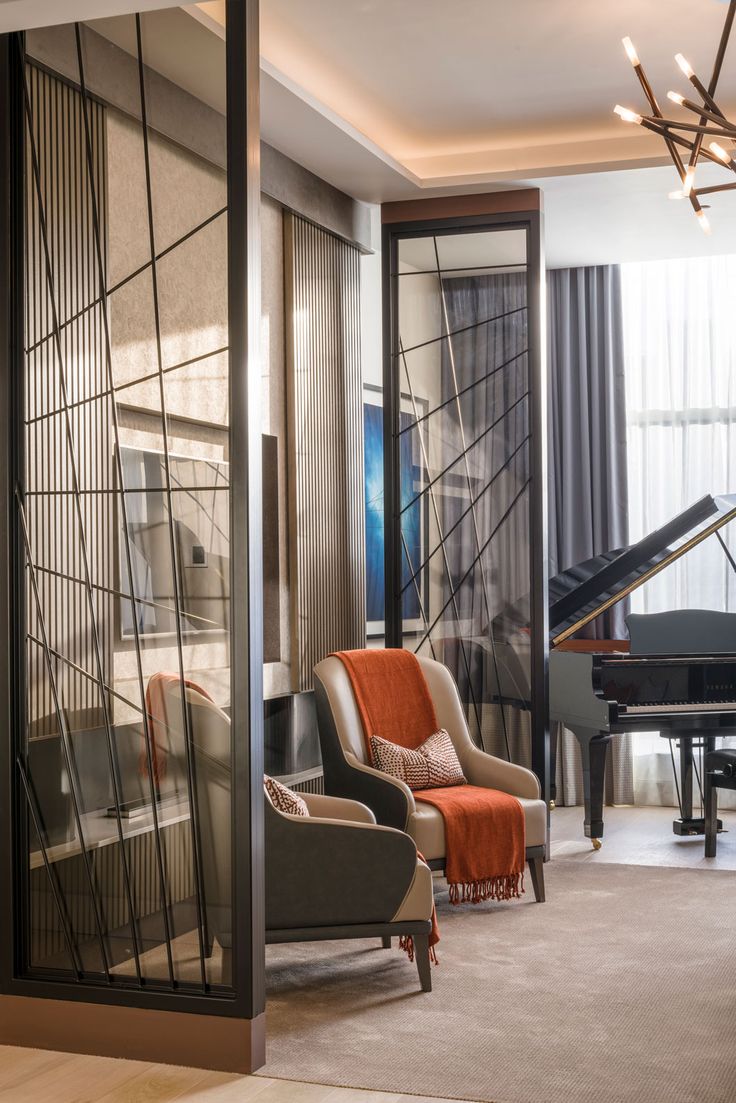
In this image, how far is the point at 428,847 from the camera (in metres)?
4.60

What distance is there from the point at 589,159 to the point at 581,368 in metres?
1.82

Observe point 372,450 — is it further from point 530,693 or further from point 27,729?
point 27,729

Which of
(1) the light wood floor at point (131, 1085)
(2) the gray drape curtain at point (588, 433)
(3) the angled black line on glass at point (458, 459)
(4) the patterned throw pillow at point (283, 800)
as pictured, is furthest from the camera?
(2) the gray drape curtain at point (588, 433)

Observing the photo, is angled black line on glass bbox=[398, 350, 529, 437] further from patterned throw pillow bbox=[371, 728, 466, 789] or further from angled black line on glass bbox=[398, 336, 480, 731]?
patterned throw pillow bbox=[371, 728, 466, 789]

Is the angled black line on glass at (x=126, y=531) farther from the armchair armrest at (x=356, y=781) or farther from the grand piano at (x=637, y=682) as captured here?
the grand piano at (x=637, y=682)

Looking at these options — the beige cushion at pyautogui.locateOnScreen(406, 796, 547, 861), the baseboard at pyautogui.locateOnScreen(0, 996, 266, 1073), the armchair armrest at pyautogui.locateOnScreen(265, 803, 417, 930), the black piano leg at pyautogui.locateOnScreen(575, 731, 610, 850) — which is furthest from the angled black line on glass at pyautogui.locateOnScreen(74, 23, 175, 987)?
the black piano leg at pyautogui.locateOnScreen(575, 731, 610, 850)

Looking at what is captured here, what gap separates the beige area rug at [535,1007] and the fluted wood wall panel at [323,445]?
1.48m

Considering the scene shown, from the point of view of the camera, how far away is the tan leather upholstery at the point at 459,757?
4613 mm

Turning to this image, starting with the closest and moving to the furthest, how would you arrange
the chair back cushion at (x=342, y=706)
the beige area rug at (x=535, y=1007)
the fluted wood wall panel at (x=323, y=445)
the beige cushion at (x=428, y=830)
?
the beige area rug at (x=535, y=1007) → the beige cushion at (x=428, y=830) → the chair back cushion at (x=342, y=706) → the fluted wood wall panel at (x=323, y=445)

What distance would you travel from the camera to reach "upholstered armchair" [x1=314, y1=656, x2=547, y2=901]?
4.62m

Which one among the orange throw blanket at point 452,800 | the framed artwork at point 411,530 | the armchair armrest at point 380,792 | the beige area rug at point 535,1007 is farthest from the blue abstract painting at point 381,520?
the beige area rug at point 535,1007

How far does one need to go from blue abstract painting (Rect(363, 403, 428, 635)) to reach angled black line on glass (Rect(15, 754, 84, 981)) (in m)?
2.90

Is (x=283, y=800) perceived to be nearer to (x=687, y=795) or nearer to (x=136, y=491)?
(x=136, y=491)

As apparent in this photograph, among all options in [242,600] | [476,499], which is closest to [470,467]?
[476,499]
